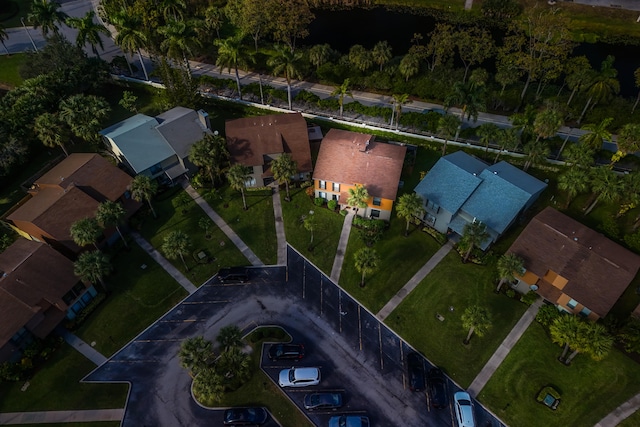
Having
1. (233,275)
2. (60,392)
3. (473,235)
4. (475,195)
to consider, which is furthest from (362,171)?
(60,392)

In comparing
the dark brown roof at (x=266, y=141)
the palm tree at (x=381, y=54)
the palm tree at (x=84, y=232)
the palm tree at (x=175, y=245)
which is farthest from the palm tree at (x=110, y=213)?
the palm tree at (x=381, y=54)

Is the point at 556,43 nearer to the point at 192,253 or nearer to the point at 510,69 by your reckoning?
the point at 510,69

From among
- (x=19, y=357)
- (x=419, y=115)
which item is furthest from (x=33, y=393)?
(x=419, y=115)

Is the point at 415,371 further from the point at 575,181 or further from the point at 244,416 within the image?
the point at 575,181

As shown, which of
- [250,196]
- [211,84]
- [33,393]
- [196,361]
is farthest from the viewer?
[211,84]

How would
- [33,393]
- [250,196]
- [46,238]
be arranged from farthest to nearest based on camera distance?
[250,196] → [46,238] → [33,393]
